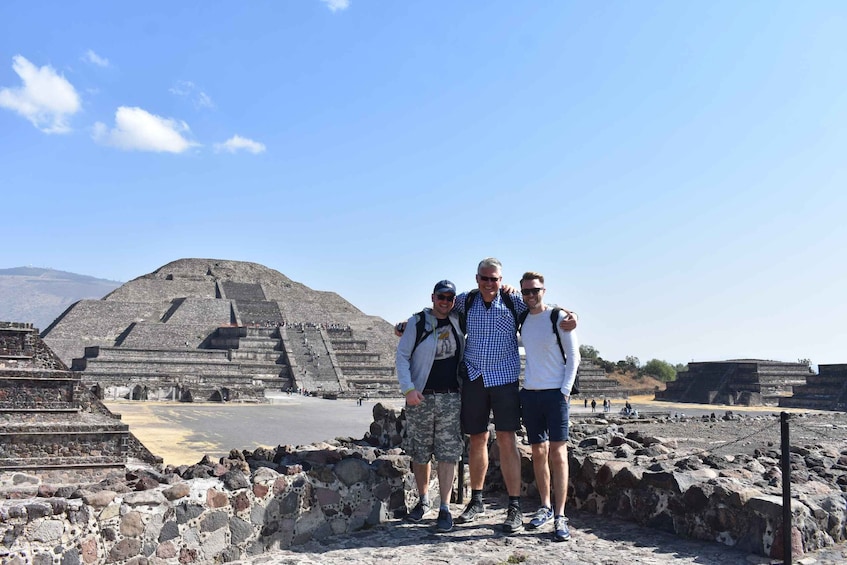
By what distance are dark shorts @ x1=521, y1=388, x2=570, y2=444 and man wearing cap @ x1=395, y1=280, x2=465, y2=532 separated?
1.66 ft

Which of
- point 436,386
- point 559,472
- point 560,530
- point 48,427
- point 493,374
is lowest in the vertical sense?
point 48,427

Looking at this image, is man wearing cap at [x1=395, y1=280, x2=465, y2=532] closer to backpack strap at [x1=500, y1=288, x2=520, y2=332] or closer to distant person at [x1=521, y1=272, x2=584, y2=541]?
backpack strap at [x1=500, y1=288, x2=520, y2=332]

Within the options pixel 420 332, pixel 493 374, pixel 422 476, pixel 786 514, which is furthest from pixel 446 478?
pixel 786 514

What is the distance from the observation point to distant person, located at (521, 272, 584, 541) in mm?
5094

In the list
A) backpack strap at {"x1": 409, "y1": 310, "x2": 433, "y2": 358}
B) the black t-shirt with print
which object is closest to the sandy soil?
the black t-shirt with print

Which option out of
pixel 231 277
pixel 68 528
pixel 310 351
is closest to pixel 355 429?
pixel 68 528

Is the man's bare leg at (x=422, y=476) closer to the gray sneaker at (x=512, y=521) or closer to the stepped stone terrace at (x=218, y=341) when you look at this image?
the gray sneaker at (x=512, y=521)

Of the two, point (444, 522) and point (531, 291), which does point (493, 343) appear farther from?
point (444, 522)

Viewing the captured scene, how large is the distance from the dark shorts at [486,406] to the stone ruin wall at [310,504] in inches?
32.1

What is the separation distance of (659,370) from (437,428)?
6233 cm

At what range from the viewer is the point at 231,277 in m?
77.1

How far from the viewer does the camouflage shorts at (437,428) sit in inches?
204

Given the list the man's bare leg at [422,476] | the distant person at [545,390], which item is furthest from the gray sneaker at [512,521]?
the man's bare leg at [422,476]

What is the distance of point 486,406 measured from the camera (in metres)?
5.23
